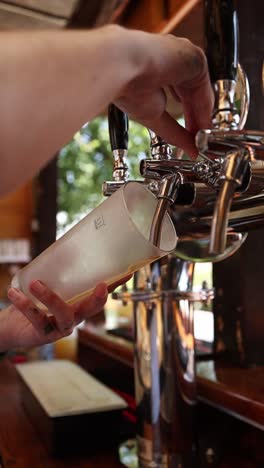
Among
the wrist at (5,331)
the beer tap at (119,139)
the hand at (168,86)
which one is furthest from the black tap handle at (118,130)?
the wrist at (5,331)

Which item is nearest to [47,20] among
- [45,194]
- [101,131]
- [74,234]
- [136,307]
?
[136,307]

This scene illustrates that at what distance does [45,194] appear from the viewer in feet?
10.9

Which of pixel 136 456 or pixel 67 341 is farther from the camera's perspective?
pixel 67 341

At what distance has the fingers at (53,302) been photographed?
55 centimetres

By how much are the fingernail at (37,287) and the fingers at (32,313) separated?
5 centimetres

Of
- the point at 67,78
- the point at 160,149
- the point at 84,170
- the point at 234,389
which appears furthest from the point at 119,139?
the point at 84,170

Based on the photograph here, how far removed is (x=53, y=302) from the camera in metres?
0.55

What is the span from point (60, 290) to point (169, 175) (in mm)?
175

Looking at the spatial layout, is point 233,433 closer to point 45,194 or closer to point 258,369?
point 258,369

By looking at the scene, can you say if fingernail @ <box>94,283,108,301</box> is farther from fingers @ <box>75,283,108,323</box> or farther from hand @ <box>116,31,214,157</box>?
hand @ <box>116,31,214,157</box>

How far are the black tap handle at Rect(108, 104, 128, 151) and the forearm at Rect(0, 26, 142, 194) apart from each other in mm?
296

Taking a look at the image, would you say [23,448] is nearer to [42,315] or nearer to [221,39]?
[42,315]

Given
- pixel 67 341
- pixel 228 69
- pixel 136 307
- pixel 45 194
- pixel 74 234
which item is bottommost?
pixel 67 341

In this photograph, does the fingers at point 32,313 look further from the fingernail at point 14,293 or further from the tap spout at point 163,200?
the tap spout at point 163,200
